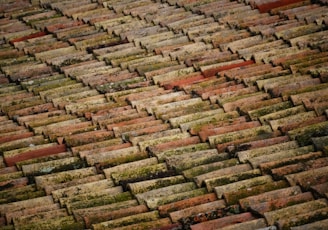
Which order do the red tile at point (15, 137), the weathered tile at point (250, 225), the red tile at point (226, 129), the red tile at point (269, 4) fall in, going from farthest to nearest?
the red tile at point (269, 4)
the red tile at point (15, 137)
the red tile at point (226, 129)
the weathered tile at point (250, 225)

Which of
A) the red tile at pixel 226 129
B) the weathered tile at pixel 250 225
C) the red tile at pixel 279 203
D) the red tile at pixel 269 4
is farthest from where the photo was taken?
the red tile at pixel 269 4

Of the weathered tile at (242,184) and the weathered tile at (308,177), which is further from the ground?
the weathered tile at (242,184)

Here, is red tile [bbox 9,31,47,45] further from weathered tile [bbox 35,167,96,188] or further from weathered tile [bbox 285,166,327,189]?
weathered tile [bbox 285,166,327,189]

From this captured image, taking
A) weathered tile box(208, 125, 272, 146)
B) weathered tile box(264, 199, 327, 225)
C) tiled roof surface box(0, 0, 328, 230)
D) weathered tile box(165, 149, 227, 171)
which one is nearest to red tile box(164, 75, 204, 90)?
tiled roof surface box(0, 0, 328, 230)

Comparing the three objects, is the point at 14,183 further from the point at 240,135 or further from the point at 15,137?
the point at 240,135

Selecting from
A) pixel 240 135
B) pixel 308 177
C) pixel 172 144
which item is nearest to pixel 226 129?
pixel 240 135

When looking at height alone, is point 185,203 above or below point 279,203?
above

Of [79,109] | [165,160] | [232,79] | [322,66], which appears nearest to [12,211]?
[165,160]

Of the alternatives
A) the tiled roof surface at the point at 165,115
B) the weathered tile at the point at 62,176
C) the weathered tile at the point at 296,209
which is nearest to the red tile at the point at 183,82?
the tiled roof surface at the point at 165,115

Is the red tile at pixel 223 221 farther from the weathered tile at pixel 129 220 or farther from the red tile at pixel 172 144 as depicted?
the red tile at pixel 172 144
